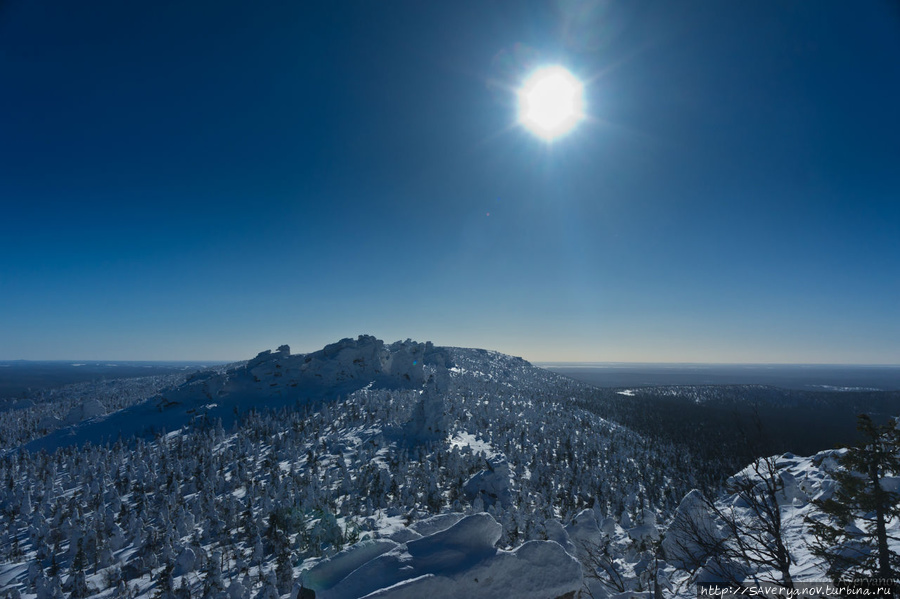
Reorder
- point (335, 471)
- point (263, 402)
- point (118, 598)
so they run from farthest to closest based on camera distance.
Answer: point (263, 402) < point (335, 471) < point (118, 598)

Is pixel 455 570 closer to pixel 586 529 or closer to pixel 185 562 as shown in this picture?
pixel 586 529

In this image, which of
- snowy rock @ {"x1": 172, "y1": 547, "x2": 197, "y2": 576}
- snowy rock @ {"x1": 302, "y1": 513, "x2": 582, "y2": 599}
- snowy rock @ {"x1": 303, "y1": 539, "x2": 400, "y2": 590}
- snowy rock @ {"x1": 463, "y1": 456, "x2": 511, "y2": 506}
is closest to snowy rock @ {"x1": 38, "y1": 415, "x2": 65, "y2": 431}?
snowy rock @ {"x1": 172, "y1": 547, "x2": 197, "y2": 576}

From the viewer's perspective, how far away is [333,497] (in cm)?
6700

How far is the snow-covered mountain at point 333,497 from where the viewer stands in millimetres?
13570

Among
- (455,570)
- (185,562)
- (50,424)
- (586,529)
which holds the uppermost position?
(455,570)

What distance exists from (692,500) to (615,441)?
12254cm

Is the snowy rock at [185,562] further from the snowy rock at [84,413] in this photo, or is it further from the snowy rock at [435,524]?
the snowy rock at [84,413]

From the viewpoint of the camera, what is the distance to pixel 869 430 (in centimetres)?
1398

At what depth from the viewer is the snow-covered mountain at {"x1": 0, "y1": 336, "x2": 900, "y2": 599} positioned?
1357 centimetres

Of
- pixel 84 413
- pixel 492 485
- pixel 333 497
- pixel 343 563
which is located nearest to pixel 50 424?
pixel 84 413

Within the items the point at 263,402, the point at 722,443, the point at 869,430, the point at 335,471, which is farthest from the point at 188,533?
the point at 722,443

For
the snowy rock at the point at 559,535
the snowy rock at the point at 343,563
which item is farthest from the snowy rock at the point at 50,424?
the snowy rock at the point at 343,563

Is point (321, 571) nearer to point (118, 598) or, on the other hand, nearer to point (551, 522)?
point (551, 522)

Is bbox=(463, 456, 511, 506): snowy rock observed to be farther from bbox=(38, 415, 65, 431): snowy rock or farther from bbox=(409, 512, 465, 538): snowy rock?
bbox=(38, 415, 65, 431): snowy rock
